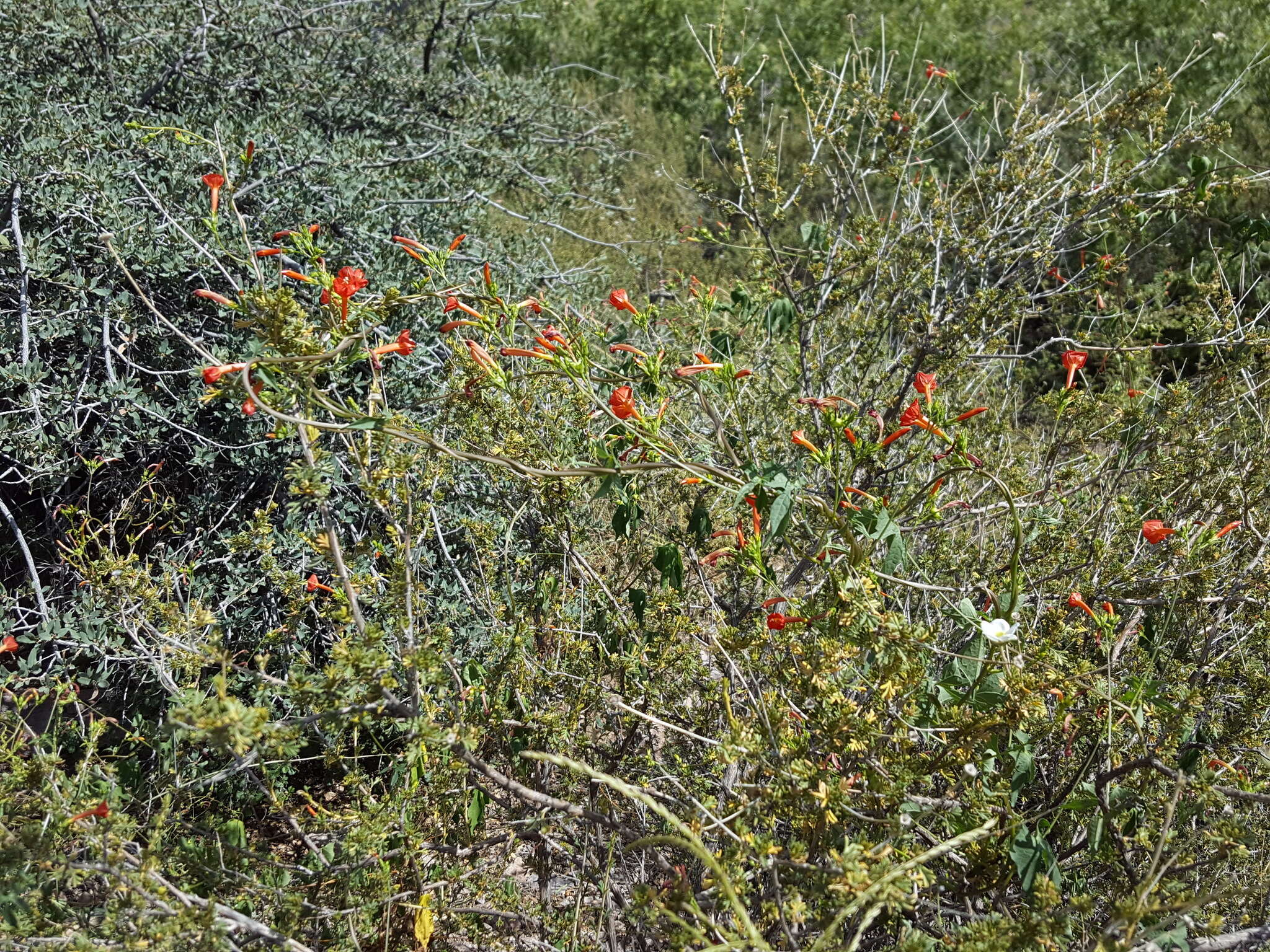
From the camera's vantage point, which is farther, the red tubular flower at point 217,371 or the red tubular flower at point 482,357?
the red tubular flower at point 482,357

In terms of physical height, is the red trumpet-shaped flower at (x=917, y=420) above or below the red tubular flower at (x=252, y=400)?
below

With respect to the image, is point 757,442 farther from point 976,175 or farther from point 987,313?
point 976,175

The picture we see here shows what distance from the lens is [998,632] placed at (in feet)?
4.50

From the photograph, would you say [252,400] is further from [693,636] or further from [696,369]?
[693,636]

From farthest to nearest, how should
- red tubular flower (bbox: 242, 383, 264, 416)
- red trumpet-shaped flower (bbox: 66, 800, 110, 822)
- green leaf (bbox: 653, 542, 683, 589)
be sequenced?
green leaf (bbox: 653, 542, 683, 589) < red trumpet-shaped flower (bbox: 66, 800, 110, 822) < red tubular flower (bbox: 242, 383, 264, 416)

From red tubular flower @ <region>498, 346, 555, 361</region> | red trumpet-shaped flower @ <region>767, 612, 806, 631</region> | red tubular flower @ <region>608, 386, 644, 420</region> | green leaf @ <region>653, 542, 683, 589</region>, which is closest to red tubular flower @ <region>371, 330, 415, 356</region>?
red tubular flower @ <region>498, 346, 555, 361</region>

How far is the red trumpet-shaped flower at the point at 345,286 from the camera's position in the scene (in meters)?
1.54

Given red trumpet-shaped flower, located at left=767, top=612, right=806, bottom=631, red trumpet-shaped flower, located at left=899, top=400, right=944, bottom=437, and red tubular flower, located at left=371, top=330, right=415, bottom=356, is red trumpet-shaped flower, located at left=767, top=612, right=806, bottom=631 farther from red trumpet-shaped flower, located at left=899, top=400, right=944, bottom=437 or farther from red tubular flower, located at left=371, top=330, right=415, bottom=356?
red tubular flower, located at left=371, top=330, right=415, bottom=356

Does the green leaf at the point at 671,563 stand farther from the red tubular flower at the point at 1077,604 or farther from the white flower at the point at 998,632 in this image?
the red tubular flower at the point at 1077,604

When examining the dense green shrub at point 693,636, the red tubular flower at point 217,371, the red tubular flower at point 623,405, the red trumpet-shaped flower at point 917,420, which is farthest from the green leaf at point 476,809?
the red trumpet-shaped flower at point 917,420

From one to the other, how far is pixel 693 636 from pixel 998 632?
22.9 inches

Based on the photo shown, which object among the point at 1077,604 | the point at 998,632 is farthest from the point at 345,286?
the point at 1077,604

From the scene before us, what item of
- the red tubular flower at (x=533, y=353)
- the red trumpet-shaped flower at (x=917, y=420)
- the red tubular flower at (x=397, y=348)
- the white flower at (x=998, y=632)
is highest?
the red tubular flower at (x=397, y=348)

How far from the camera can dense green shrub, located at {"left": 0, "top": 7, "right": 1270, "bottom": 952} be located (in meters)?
1.37
